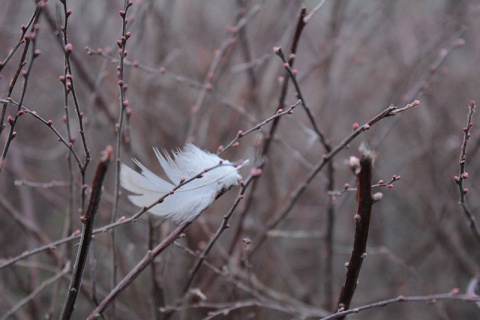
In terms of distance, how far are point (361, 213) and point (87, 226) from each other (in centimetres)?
55

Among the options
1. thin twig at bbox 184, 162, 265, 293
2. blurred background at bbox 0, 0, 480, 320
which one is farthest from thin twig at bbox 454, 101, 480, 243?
blurred background at bbox 0, 0, 480, 320

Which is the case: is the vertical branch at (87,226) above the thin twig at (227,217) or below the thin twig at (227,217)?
below

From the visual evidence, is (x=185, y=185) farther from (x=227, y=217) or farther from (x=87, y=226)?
(x=87, y=226)

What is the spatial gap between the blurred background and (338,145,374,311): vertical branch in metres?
0.89

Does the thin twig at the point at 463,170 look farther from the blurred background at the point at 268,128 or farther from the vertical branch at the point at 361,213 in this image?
the blurred background at the point at 268,128

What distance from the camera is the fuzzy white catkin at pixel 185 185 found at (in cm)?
127

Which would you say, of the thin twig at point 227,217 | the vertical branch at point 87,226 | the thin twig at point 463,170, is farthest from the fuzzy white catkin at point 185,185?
the thin twig at point 463,170

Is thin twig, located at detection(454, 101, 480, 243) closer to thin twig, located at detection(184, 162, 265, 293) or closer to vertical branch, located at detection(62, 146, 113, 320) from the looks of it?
thin twig, located at detection(184, 162, 265, 293)

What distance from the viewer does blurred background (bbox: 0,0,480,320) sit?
103 inches

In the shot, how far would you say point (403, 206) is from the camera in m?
3.75

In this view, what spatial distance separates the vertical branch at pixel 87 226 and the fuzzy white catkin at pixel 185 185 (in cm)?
22

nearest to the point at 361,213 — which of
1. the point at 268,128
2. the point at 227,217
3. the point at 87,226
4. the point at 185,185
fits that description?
the point at 227,217

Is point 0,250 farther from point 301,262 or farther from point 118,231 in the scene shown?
point 301,262

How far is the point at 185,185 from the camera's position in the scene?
1313 mm
